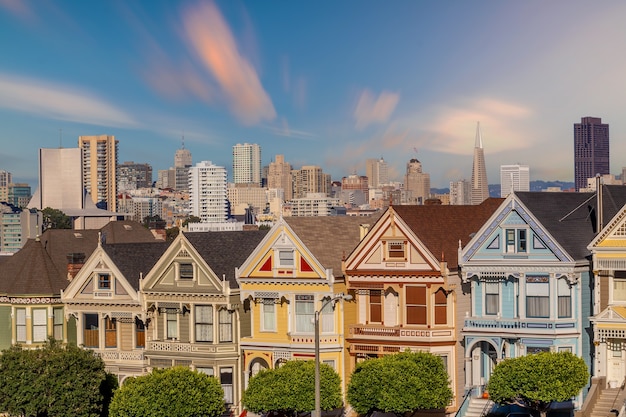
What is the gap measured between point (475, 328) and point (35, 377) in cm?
2073

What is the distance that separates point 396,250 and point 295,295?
5400mm

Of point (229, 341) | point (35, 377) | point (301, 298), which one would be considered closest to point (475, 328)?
point (301, 298)

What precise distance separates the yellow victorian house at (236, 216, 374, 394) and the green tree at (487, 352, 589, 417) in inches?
372

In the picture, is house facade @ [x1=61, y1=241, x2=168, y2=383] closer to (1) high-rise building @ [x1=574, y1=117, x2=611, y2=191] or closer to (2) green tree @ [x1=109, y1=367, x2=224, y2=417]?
(2) green tree @ [x1=109, y1=367, x2=224, y2=417]

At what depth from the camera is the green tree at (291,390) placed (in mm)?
55875

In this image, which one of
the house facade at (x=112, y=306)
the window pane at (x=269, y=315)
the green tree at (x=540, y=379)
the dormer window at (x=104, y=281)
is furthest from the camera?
the dormer window at (x=104, y=281)

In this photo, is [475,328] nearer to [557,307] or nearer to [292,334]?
[557,307]

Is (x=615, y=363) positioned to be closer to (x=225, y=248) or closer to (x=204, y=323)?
(x=204, y=323)

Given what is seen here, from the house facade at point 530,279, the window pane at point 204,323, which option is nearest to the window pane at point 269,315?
the window pane at point 204,323

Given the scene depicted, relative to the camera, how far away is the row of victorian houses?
53.5 m

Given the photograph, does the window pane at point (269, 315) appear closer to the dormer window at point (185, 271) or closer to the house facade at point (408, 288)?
the house facade at point (408, 288)

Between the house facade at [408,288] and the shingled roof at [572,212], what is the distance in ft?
13.9

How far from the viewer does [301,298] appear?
59.8 metres

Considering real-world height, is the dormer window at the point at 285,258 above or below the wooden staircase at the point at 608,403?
above
